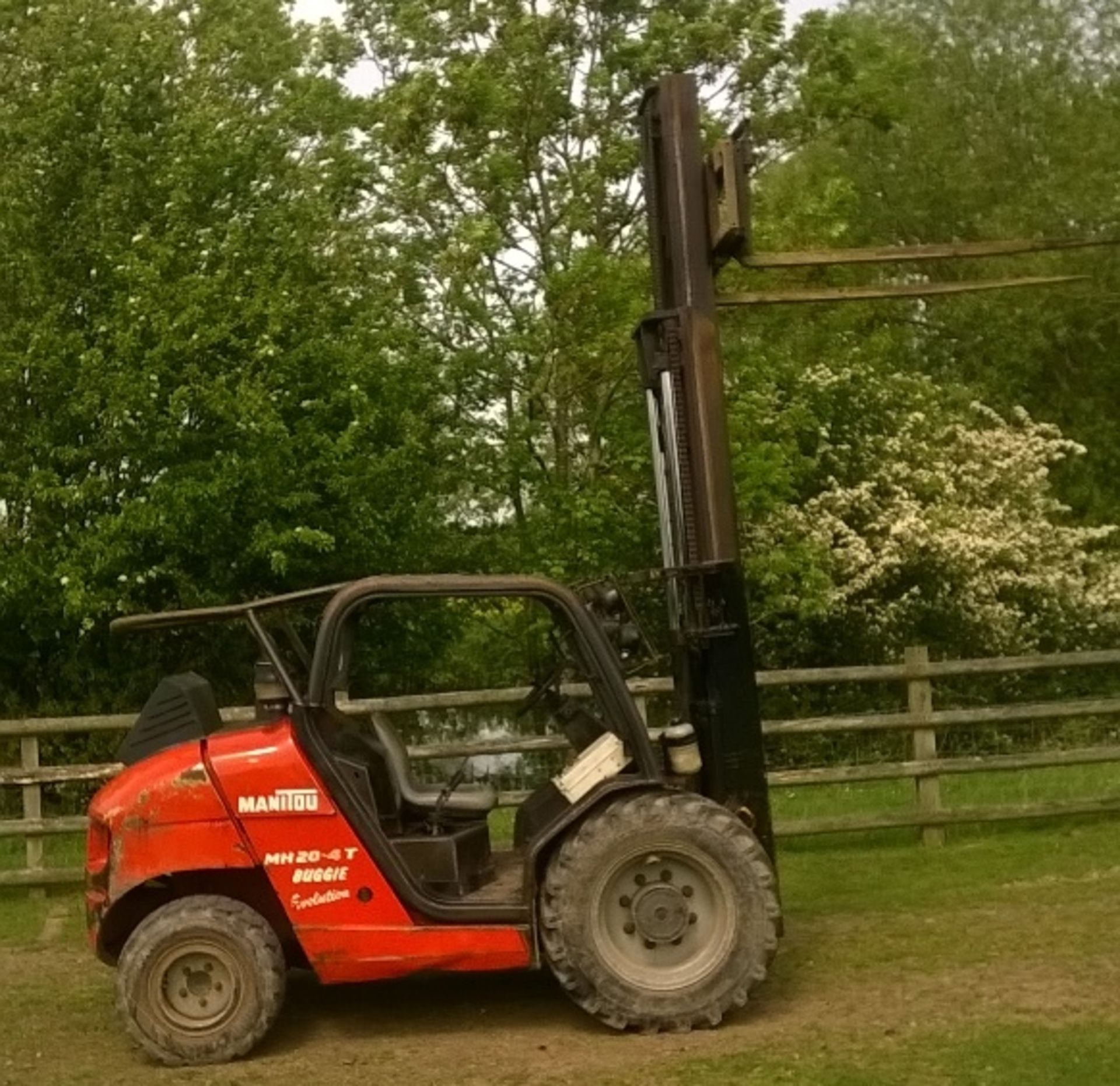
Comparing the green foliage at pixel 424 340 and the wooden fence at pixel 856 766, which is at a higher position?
the green foliage at pixel 424 340

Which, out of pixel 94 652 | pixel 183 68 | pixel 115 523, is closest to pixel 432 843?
pixel 115 523

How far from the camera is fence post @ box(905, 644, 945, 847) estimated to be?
1235cm

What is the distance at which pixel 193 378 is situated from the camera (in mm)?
16797

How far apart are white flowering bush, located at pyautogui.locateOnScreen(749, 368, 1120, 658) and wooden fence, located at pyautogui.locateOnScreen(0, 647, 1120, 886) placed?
750 cm

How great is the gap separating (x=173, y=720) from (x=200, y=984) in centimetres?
111

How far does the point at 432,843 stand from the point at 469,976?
1486 millimetres

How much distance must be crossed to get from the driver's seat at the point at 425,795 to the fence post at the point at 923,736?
494 centimetres

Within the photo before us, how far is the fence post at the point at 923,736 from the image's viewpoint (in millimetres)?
12352

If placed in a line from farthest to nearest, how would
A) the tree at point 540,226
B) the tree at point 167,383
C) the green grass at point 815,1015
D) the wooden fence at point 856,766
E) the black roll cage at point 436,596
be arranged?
the tree at point 540,226
the tree at point 167,383
the wooden fence at point 856,766
the black roll cage at point 436,596
the green grass at point 815,1015

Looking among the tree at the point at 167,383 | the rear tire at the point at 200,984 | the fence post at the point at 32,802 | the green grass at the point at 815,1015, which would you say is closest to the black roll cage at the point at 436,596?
the rear tire at the point at 200,984

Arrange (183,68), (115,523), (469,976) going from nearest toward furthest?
1. (469,976)
2. (115,523)
3. (183,68)

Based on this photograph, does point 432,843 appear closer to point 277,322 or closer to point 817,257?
point 817,257

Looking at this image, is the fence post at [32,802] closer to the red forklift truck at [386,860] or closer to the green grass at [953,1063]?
the red forklift truck at [386,860]

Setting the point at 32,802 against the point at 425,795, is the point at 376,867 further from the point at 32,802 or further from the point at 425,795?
the point at 32,802
